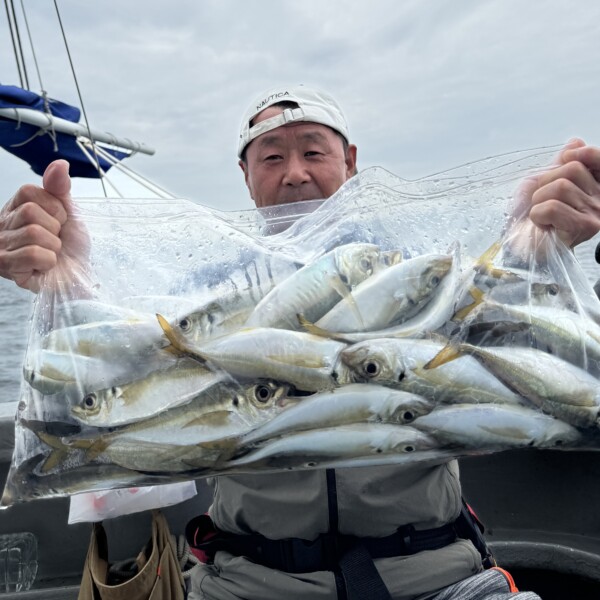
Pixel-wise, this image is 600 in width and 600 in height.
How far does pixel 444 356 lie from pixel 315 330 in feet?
0.71

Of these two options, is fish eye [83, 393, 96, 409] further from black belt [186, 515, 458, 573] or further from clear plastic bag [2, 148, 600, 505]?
black belt [186, 515, 458, 573]

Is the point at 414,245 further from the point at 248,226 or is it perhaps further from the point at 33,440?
the point at 33,440

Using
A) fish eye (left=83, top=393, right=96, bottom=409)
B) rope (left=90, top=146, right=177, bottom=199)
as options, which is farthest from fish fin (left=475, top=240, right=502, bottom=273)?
rope (left=90, top=146, right=177, bottom=199)

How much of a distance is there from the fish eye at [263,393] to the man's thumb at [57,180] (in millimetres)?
611

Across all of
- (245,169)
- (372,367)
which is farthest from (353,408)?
(245,169)

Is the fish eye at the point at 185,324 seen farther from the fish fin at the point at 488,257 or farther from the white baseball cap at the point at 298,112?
the white baseball cap at the point at 298,112

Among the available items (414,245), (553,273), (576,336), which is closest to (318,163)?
(414,245)

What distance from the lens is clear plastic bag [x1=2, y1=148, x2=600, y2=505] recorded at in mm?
940

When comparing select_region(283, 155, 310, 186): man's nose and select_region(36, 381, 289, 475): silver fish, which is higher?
select_region(283, 155, 310, 186): man's nose

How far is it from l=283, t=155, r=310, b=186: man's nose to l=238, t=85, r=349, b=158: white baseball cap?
4.6 inches

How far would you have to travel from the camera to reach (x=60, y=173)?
1.18 metres

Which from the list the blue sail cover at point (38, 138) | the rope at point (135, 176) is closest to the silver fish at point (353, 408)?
the blue sail cover at point (38, 138)

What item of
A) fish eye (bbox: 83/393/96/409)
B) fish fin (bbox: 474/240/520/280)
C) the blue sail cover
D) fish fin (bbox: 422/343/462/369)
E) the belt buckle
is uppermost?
the blue sail cover

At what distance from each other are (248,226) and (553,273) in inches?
25.3
